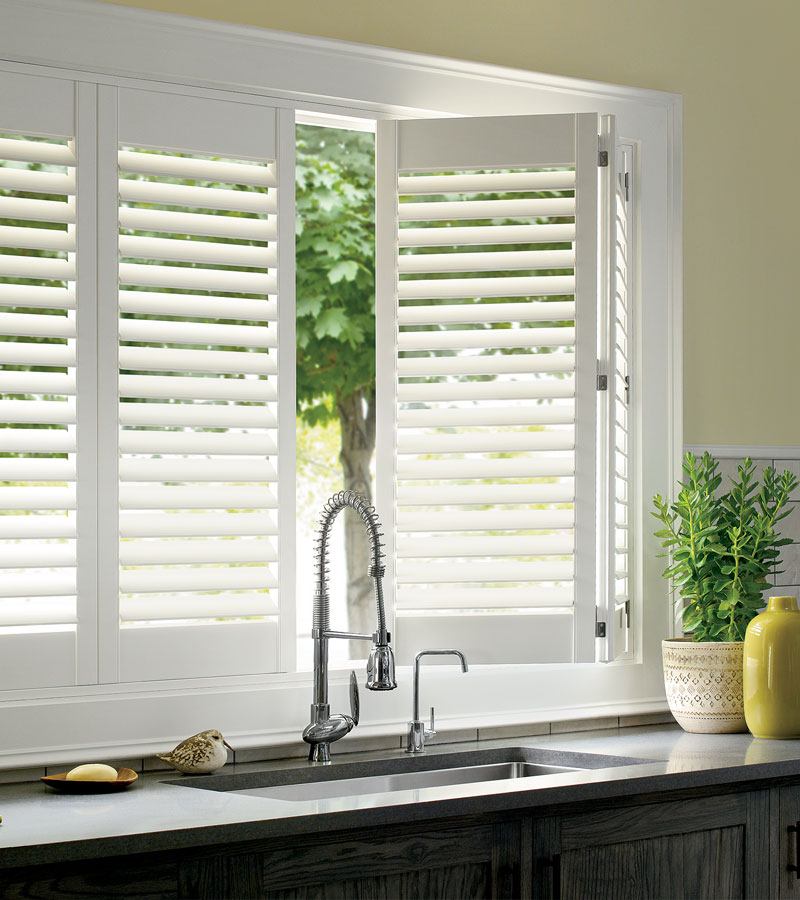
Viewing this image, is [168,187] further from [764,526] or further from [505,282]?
[764,526]

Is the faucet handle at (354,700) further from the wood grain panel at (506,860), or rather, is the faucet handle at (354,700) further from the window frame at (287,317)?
the wood grain panel at (506,860)

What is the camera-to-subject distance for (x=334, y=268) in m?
5.96

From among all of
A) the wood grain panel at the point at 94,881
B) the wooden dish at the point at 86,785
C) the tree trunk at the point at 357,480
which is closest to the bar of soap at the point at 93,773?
the wooden dish at the point at 86,785

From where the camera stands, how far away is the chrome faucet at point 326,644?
2.53 meters

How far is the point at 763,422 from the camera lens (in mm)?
3305

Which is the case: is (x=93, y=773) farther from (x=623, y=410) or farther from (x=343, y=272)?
(x=343, y=272)

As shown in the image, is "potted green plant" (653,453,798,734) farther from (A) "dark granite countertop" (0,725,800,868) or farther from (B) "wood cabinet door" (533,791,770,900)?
(B) "wood cabinet door" (533,791,770,900)

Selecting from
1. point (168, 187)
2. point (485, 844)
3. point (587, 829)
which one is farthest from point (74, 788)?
point (168, 187)

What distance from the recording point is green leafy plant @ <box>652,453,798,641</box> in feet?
9.53

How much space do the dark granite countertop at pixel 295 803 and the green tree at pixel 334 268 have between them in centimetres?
350

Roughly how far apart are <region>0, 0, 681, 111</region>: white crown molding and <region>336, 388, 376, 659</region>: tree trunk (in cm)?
Answer: 356

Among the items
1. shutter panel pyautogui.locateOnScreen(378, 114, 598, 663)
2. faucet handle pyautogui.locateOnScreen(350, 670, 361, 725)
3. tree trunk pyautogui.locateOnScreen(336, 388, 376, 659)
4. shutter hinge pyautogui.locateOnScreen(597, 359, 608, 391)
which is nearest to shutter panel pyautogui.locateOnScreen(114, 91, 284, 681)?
faucet handle pyautogui.locateOnScreen(350, 670, 361, 725)

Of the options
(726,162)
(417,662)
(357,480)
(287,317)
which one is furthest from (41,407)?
(357,480)

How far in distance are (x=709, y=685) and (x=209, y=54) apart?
180 cm
